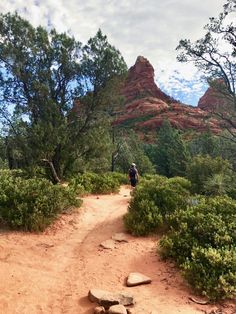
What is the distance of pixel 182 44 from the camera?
1822 centimetres

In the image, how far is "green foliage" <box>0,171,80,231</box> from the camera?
9719 millimetres

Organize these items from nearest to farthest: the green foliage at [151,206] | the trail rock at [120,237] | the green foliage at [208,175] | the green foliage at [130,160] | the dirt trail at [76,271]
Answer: the dirt trail at [76,271] → the trail rock at [120,237] → the green foliage at [151,206] → the green foliage at [208,175] → the green foliage at [130,160]

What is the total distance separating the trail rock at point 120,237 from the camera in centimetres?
927

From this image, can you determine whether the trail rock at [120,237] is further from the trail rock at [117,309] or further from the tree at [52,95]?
the tree at [52,95]

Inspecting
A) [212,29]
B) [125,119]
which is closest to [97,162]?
[212,29]

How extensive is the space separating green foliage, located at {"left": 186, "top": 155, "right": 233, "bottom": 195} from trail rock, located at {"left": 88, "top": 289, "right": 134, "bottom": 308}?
10.0m

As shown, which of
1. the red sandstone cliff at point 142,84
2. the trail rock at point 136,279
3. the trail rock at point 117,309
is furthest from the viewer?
the red sandstone cliff at point 142,84

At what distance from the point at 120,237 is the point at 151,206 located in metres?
1.38

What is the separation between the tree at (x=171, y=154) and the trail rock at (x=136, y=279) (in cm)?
3048

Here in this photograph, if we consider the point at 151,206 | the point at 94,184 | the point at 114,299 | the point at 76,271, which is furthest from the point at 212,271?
the point at 94,184

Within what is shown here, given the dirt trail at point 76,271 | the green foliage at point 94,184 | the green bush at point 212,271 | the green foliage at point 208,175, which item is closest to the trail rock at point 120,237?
the dirt trail at point 76,271

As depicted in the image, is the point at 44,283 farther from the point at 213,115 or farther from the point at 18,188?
the point at 213,115

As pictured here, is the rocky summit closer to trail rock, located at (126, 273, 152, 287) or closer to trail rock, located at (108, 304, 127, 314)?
trail rock, located at (126, 273, 152, 287)

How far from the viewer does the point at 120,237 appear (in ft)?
31.0
